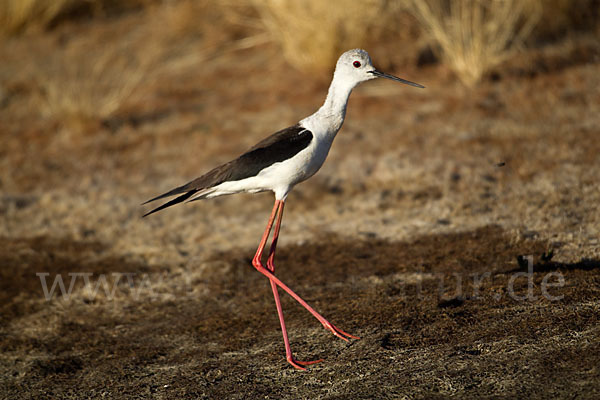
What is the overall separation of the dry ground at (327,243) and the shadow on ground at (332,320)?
0.01m

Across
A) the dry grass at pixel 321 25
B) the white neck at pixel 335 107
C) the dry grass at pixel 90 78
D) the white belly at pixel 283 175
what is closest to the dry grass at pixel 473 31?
the dry grass at pixel 321 25

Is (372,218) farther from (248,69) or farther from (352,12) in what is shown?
(248,69)

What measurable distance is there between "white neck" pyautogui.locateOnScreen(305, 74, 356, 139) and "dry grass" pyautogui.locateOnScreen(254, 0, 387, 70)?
4.59m

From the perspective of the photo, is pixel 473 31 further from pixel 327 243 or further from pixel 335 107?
pixel 335 107

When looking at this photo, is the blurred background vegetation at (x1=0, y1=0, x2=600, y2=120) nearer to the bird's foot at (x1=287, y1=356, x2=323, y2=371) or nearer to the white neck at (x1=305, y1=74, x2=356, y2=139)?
the white neck at (x1=305, y1=74, x2=356, y2=139)

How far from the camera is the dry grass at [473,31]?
7.82 m

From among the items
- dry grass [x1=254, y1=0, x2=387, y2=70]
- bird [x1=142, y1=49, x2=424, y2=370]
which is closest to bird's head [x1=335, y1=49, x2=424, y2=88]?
bird [x1=142, y1=49, x2=424, y2=370]

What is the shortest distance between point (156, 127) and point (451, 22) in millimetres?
3846

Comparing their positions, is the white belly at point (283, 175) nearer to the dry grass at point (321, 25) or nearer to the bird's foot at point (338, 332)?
the bird's foot at point (338, 332)

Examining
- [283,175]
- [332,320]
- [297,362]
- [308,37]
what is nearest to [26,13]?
[308,37]

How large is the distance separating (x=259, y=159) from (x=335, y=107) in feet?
1.85

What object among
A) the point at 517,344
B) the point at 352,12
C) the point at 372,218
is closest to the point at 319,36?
the point at 352,12

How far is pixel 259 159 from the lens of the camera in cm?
400

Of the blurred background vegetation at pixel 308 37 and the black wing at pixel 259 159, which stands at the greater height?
the blurred background vegetation at pixel 308 37
